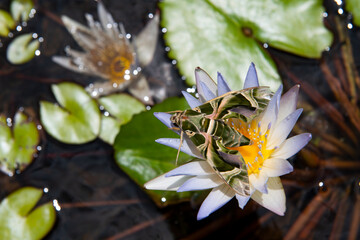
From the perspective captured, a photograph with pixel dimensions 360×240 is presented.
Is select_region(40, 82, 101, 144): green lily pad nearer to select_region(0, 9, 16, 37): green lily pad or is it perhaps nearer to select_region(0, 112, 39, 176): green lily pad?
select_region(0, 112, 39, 176): green lily pad

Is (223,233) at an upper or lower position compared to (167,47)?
lower

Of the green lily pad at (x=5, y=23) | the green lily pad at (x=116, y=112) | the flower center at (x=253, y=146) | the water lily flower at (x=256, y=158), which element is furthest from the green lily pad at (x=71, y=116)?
the flower center at (x=253, y=146)

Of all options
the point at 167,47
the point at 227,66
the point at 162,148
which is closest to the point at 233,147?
the point at 162,148

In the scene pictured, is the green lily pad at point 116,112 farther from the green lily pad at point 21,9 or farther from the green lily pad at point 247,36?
the green lily pad at point 21,9

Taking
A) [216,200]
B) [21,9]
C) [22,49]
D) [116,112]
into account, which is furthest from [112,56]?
[216,200]

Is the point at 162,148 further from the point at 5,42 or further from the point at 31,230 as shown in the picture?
the point at 5,42

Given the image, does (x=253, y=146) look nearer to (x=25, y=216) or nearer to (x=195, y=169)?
(x=195, y=169)

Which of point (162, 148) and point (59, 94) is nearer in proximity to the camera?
point (162, 148)
